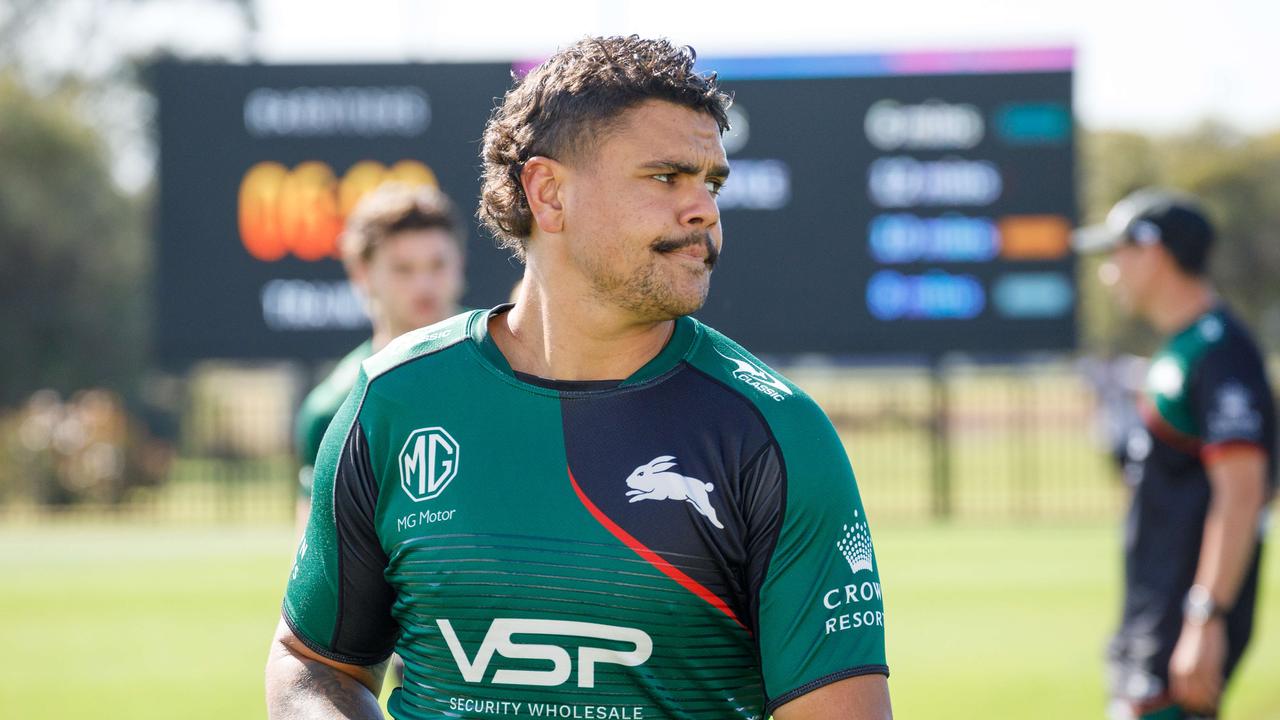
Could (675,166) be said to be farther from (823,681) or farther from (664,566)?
(823,681)

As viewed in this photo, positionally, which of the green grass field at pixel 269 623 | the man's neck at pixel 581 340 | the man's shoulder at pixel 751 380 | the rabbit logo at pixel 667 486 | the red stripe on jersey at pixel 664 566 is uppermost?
the man's neck at pixel 581 340

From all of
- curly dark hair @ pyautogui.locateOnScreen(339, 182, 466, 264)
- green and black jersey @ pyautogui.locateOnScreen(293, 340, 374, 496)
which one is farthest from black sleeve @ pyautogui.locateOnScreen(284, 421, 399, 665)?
curly dark hair @ pyautogui.locateOnScreen(339, 182, 466, 264)

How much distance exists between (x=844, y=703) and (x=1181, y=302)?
321cm

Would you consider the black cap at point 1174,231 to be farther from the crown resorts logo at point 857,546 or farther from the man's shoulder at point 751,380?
the crown resorts logo at point 857,546

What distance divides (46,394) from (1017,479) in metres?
18.8

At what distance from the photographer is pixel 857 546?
2.47 meters

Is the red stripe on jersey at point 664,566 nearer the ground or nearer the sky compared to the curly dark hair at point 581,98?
nearer the ground

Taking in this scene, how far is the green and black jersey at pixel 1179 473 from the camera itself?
478 centimetres

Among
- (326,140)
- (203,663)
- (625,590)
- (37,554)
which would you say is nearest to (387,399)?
(625,590)

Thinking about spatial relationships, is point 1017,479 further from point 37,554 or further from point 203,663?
point 203,663

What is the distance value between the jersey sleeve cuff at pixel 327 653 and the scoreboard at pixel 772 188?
1018 centimetres

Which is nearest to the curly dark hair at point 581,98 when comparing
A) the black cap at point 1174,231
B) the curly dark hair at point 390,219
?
the curly dark hair at point 390,219

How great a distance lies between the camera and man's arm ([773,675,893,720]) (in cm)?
238

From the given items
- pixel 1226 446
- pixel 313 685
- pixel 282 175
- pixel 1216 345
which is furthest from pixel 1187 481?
pixel 282 175
